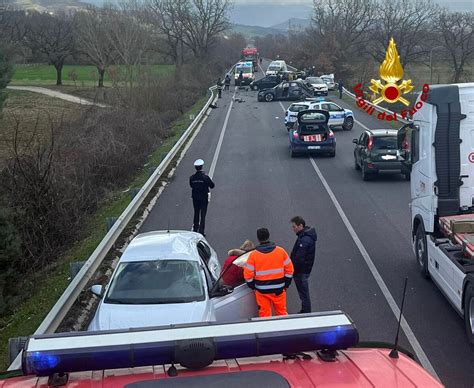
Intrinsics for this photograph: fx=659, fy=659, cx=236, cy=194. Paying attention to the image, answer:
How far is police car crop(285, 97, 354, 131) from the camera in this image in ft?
109

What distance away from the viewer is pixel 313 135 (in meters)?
26.0

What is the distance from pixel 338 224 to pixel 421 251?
156 inches

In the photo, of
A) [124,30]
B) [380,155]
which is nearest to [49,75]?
[124,30]

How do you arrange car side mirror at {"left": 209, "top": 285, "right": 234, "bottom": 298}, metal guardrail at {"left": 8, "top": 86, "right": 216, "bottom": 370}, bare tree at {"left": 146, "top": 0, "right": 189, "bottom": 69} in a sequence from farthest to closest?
bare tree at {"left": 146, "top": 0, "right": 189, "bottom": 69}, metal guardrail at {"left": 8, "top": 86, "right": 216, "bottom": 370}, car side mirror at {"left": 209, "top": 285, "right": 234, "bottom": 298}

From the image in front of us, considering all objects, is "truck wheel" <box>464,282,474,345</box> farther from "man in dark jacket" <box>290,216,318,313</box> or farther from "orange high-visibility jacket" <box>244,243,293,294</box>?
"orange high-visibility jacket" <box>244,243,293,294</box>

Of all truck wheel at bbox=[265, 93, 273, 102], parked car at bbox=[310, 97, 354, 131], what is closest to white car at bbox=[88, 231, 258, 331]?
parked car at bbox=[310, 97, 354, 131]

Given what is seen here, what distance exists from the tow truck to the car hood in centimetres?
427

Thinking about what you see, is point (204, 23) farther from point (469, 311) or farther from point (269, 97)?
point (469, 311)

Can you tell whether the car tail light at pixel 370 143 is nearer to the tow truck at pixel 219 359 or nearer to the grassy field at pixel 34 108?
the tow truck at pixel 219 359

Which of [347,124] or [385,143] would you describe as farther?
[347,124]

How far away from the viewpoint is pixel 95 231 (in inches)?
627

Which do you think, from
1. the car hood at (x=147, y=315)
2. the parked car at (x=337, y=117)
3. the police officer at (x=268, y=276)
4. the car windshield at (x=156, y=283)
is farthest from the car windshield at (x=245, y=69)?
the car hood at (x=147, y=315)

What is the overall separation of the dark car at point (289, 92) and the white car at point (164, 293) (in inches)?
1622

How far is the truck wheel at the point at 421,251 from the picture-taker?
1158 centimetres
